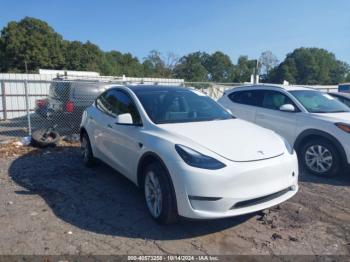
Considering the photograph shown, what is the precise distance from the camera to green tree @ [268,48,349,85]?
74938 millimetres

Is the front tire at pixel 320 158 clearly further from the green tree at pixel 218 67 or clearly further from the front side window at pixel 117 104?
the green tree at pixel 218 67

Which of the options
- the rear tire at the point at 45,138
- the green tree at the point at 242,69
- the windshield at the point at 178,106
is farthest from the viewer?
the green tree at the point at 242,69

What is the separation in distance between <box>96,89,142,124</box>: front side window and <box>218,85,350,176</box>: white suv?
3.21 m

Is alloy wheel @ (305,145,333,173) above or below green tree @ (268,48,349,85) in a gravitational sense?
below

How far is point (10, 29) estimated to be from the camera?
50.3 metres

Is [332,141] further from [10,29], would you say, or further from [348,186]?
[10,29]

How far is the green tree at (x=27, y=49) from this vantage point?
4916 centimetres

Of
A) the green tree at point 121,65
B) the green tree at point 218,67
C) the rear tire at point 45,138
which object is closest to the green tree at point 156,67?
the green tree at point 121,65

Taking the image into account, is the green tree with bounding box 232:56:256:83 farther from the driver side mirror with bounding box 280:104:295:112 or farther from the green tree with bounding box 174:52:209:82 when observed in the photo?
the driver side mirror with bounding box 280:104:295:112

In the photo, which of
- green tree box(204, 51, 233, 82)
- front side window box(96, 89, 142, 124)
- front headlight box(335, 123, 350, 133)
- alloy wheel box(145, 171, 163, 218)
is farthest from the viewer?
green tree box(204, 51, 233, 82)

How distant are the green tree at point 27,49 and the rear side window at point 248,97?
162ft

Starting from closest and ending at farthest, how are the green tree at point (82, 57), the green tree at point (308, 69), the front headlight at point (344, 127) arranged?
1. the front headlight at point (344, 127)
2. the green tree at point (82, 57)
3. the green tree at point (308, 69)

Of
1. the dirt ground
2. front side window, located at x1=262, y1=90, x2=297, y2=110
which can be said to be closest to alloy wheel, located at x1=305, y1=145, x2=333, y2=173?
the dirt ground

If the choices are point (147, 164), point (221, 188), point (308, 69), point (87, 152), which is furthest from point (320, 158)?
point (308, 69)
